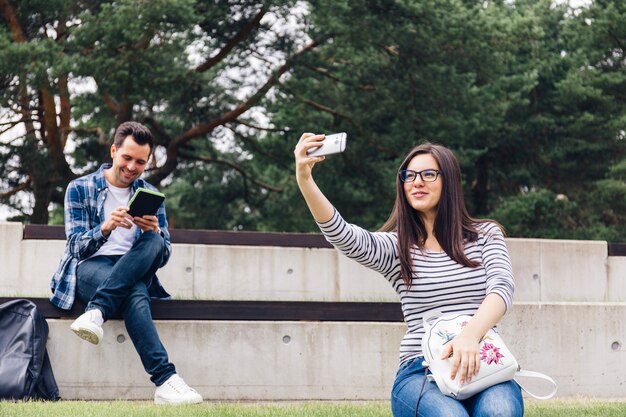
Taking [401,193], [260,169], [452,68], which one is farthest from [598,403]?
[260,169]

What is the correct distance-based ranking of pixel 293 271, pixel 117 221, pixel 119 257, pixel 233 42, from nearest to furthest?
pixel 117 221 < pixel 119 257 < pixel 293 271 < pixel 233 42

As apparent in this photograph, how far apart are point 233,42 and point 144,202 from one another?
34.9 ft

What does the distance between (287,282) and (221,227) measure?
11.6 meters

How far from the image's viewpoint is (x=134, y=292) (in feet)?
16.8

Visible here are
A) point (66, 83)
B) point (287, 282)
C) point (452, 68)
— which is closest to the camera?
point (287, 282)

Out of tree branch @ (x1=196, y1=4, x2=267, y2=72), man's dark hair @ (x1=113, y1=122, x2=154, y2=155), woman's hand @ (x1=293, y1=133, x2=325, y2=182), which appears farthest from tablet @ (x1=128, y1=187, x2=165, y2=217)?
tree branch @ (x1=196, y1=4, x2=267, y2=72)

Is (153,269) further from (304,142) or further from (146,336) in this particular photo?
(304,142)

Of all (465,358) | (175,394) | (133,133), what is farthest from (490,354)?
(133,133)

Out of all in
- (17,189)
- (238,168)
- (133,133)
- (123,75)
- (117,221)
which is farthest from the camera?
(238,168)

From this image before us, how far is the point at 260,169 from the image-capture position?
70.0 feet

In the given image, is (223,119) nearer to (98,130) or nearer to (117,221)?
(98,130)

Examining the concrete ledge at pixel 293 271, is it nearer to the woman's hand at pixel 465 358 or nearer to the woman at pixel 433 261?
the woman at pixel 433 261

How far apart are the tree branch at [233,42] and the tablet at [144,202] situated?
1003 centimetres

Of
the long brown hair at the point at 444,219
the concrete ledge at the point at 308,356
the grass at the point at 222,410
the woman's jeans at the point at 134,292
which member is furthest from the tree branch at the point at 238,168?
the long brown hair at the point at 444,219
